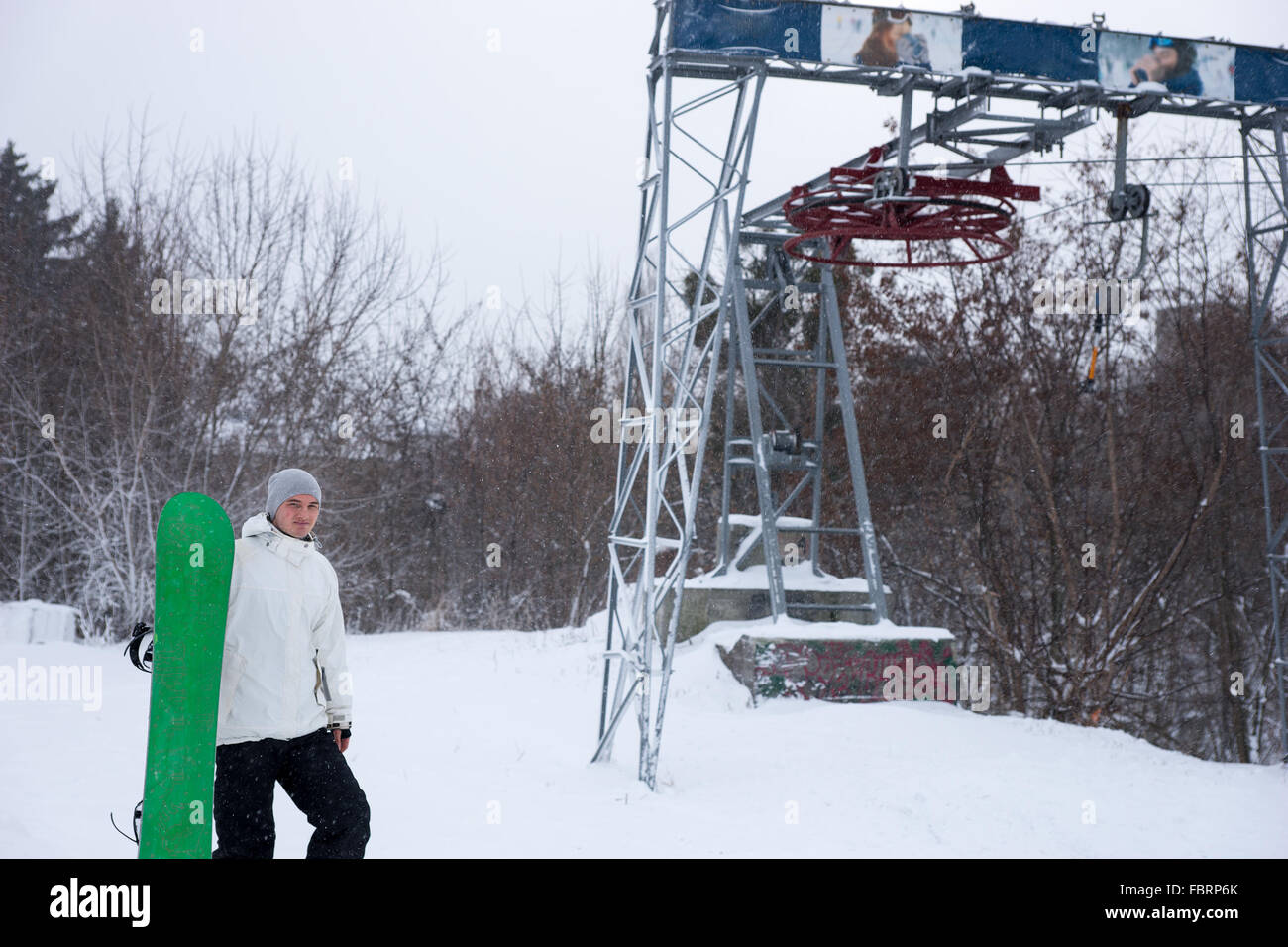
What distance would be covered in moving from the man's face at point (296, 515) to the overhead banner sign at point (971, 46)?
5.15 m

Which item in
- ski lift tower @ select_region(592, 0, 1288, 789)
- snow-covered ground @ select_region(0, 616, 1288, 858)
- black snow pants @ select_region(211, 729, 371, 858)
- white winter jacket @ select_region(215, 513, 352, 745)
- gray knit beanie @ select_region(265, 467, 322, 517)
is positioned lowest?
snow-covered ground @ select_region(0, 616, 1288, 858)

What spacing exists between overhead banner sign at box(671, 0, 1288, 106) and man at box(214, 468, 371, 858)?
5291 mm

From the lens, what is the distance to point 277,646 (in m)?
3.81

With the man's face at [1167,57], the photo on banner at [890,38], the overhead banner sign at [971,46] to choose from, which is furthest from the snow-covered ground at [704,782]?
the man's face at [1167,57]

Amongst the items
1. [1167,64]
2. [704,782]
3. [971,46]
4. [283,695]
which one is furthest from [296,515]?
[1167,64]

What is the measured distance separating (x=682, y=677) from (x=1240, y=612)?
14.8 metres

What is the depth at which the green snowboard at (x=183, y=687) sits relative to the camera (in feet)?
11.5

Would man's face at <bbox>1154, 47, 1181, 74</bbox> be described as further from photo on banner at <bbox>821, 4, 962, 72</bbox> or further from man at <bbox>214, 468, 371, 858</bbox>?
man at <bbox>214, 468, 371, 858</bbox>

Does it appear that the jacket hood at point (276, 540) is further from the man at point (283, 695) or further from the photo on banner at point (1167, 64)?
the photo on banner at point (1167, 64)

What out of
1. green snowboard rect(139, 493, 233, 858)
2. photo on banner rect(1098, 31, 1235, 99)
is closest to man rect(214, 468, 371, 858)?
green snowboard rect(139, 493, 233, 858)

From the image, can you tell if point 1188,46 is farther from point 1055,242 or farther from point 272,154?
point 272,154

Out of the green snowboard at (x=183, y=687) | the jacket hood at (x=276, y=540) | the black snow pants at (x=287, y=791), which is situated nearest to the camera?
the green snowboard at (x=183, y=687)

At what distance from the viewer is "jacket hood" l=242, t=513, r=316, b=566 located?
12.8ft
